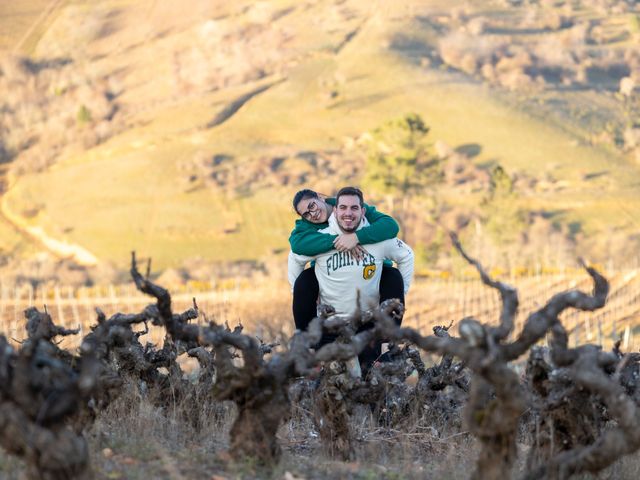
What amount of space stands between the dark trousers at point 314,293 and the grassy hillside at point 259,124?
5913cm

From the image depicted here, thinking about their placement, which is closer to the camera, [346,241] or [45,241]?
[346,241]

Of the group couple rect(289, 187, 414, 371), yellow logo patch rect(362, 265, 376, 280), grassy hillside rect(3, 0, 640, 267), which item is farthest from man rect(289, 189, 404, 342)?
grassy hillside rect(3, 0, 640, 267)

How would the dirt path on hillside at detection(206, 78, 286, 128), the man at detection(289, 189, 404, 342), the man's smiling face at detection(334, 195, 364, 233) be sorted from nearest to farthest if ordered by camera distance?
the man's smiling face at detection(334, 195, 364, 233) → the man at detection(289, 189, 404, 342) → the dirt path on hillside at detection(206, 78, 286, 128)

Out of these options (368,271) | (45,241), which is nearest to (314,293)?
(368,271)

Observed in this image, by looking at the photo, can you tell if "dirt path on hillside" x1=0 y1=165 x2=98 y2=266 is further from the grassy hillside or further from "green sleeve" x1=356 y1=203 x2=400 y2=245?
"green sleeve" x1=356 y1=203 x2=400 y2=245

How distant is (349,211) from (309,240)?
1.46 feet

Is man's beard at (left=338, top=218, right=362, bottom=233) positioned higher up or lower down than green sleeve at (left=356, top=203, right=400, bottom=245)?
higher up

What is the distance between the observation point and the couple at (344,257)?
30.6 ft

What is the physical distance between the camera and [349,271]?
9.49m

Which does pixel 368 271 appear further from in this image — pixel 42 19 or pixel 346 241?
pixel 42 19

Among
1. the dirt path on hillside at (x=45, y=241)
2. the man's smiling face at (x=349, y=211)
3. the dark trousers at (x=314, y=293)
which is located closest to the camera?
the man's smiling face at (x=349, y=211)

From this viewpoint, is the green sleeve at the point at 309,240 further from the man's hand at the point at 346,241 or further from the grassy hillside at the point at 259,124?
the grassy hillside at the point at 259,124

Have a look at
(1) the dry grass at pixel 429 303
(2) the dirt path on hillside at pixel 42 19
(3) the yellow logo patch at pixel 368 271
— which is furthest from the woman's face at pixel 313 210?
(2) the dirt path on hillside at pixel 42 19

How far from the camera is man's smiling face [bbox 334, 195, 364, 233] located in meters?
9.24
